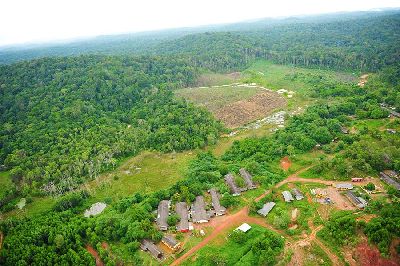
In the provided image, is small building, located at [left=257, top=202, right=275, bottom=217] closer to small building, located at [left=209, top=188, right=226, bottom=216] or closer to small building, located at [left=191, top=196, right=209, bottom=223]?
small building, located at [left=209, top=188, right=226, bottom=216]

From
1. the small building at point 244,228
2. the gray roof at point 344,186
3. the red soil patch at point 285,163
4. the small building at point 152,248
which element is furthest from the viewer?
the red soil patch at point 285,163

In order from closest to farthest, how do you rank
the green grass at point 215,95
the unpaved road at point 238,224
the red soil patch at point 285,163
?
the unpaved road at point 238,224, the red soil patch at point 285,163, the green grass at point 215,95

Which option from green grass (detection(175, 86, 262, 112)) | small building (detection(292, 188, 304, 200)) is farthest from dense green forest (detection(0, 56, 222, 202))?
small building (detection(292, 188, 304, 200))

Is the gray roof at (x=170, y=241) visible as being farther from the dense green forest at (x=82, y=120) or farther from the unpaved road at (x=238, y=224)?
the dense green forest at (x=82, y=120)

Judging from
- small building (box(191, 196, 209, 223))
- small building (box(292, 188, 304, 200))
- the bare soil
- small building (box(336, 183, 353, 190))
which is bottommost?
the bare soil

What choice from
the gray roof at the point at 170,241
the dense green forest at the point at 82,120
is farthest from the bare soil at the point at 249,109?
the gray roof at the point at 170,241
